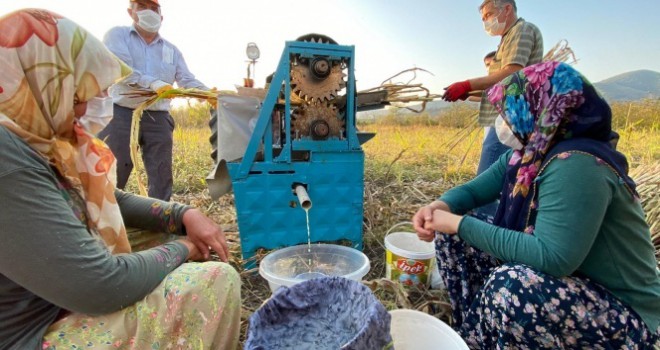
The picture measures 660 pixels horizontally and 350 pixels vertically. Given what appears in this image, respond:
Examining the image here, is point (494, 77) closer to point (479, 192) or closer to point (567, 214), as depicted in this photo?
point (479, 192)

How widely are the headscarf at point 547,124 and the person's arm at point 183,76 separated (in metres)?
2.74

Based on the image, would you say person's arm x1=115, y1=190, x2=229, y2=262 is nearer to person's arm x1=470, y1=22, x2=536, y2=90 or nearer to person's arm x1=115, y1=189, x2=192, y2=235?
person's arm x1=115, y1=189, x2=192, y2=235

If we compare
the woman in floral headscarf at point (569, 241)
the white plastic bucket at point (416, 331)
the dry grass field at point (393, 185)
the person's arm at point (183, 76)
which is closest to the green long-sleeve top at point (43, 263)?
the white plastic bucket at point (416, 331)

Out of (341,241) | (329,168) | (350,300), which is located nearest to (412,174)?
(341,241)

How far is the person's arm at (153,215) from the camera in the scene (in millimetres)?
1516

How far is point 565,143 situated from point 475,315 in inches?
31.6

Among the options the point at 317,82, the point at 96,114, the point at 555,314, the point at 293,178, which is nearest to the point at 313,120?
the point at 317,82

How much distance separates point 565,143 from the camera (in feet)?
4.11

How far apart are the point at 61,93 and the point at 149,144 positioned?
2.38 m

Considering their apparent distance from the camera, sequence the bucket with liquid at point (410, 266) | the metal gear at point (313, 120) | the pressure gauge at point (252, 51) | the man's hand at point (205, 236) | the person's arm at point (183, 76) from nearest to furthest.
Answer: the man's hand at point (205, 236) → the bucket with liquid at point (410, 266) → the metal gear at point (313, 120) → the pressure gauge at point (252, 51) → the person's arm at point (183, 76)

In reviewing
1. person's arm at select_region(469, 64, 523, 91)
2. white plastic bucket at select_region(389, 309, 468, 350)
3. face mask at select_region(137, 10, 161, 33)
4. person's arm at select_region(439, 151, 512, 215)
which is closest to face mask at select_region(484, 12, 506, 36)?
person's arm at select_region(469, 64, 523, 91)

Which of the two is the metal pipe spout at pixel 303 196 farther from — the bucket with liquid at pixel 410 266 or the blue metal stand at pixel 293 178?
the bucket with liquid at pixel 410 266

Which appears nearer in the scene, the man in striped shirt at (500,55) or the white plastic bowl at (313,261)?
the white plastic bowl at (313,261)

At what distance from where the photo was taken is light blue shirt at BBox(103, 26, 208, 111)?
9.48ft
